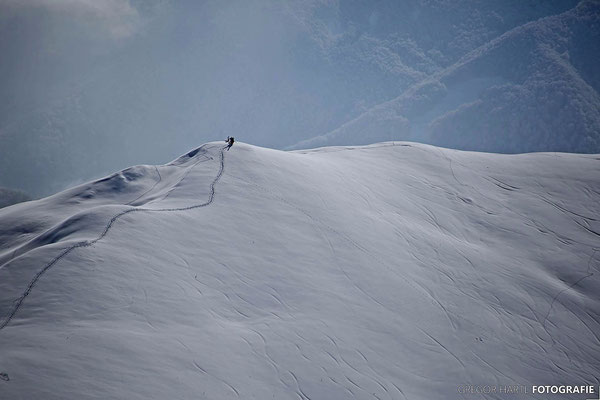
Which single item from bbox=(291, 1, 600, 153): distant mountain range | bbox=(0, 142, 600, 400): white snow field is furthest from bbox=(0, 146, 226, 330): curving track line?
bbox=(291, 1, 600, 153): distant mountain range

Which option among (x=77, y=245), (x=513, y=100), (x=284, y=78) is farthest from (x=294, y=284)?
(x=284, y=78)

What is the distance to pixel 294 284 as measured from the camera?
43.7 feet

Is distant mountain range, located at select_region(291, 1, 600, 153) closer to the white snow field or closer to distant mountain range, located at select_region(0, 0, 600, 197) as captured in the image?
distant mountain range, located at select_region(0, 0, 600, 197)

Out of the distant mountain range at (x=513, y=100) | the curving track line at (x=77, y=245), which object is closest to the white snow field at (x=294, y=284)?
the curving track line at (x=77, y=245)

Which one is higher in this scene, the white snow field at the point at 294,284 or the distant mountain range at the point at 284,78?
the distant mountain range at the point at 284,78

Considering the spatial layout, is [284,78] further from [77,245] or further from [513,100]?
[77,245]

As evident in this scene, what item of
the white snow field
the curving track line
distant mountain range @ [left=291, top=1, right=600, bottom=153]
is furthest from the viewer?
distant mountain range @ [left=291, top=1, right=600, bottom=153]

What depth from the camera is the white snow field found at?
9734 millimetres

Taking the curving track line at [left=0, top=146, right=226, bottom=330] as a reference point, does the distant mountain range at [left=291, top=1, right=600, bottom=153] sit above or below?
above

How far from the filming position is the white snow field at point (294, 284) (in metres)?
9.73

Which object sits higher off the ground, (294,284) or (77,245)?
(77,245)

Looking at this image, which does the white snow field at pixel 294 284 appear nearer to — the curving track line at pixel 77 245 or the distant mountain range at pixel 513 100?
the curving track line at pixel 77 245

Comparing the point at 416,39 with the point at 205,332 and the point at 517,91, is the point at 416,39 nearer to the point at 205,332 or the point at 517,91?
the point at 517,91

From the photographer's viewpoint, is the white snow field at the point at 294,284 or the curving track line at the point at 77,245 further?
the curving track line at the point at 77,245
